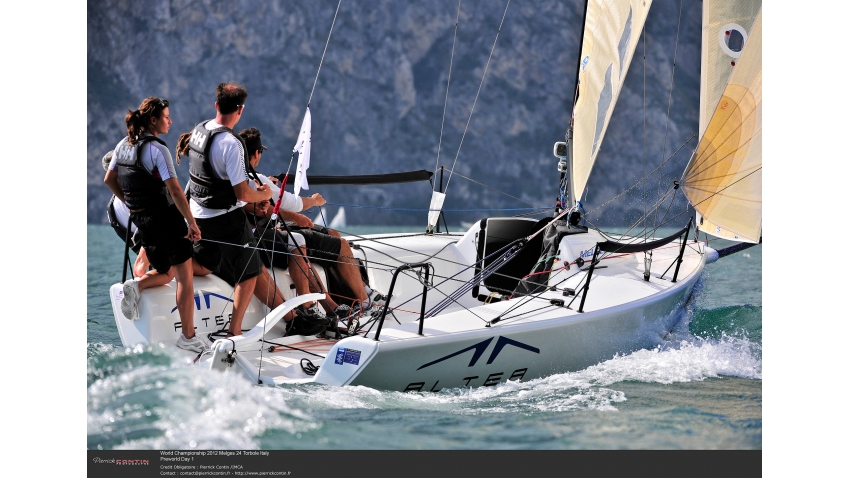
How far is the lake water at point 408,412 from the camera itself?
8.34 ft

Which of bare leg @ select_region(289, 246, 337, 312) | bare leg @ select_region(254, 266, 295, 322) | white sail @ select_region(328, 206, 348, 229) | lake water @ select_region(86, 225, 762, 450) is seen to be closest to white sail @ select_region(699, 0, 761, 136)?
lake water @ select_region(86, 225, 762, 450)

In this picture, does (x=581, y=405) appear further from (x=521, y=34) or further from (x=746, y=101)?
(x=521, y=34)

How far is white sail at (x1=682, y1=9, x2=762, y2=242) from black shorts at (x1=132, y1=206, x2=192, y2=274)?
7.44 ft

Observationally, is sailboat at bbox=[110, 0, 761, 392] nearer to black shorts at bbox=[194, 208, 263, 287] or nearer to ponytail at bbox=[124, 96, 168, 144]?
black shorts at bbox=[194, 208, 263, 287]

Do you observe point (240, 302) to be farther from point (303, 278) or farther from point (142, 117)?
point (142, 117)

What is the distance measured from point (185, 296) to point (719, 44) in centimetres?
280

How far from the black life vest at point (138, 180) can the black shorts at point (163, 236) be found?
0.12 ft

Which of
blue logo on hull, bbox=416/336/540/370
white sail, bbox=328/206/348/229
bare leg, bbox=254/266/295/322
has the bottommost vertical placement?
white sail, bbox=328/206/348/229

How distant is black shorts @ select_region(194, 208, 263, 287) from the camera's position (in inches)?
125

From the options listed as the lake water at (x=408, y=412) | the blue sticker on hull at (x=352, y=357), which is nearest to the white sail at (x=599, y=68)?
the lake water at (x=408, y=412)

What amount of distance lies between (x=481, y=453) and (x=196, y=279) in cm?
155

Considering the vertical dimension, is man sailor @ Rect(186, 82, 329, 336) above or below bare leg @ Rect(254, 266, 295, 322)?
above

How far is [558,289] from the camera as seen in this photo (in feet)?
11.4

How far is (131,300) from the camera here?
3.23 metres
